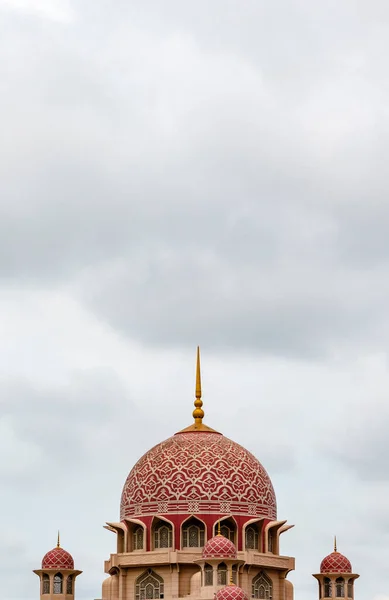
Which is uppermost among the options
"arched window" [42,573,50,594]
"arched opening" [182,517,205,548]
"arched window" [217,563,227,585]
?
"arched opening" [182,517,205,548]

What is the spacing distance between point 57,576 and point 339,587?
15.9 metres

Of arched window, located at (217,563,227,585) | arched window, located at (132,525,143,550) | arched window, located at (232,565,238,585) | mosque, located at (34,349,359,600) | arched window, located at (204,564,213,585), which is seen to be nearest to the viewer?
Answer: arched window, located at (217,563,227,585)

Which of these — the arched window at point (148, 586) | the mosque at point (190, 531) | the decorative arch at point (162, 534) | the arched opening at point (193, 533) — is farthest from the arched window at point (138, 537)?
the arched opening at point (193, 533)

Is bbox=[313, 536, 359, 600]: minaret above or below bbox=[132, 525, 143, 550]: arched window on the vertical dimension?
below

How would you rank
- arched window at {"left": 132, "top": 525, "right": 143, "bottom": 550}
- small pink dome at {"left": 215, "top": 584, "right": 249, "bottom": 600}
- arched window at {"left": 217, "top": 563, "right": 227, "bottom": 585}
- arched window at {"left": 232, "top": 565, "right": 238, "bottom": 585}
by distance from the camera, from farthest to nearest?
arched window at {"left": 132, "top": 525, "right": 143, "bottom": 550} → arched window at {"left": 232, "top": 565, "right": 238, "bottom": 585} → arched window at {"left": 217, "top": 563, "right": 227, "bottom": 585} → small pink dome at {"left": 215, "top": 584, "right": 249, "bottom": 600}

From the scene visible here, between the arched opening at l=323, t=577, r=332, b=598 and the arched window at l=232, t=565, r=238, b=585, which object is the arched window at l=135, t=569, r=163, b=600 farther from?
the arched opening at l=323, t=577, r=332, b=598

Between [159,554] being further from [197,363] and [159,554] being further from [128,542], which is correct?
[197,363]

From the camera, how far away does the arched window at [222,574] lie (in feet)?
408

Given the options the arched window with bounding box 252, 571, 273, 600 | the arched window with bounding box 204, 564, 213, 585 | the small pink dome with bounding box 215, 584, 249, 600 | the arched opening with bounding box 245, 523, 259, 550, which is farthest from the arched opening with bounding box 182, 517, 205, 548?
the small pink dome with bounding box 215, 584, 249, 600

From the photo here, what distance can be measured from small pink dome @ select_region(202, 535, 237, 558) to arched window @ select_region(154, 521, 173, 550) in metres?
5.55

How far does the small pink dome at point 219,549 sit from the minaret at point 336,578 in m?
9.11

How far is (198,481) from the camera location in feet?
429

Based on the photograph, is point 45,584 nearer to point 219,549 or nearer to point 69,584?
point 69,584

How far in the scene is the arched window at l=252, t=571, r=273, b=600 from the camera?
130 metres
